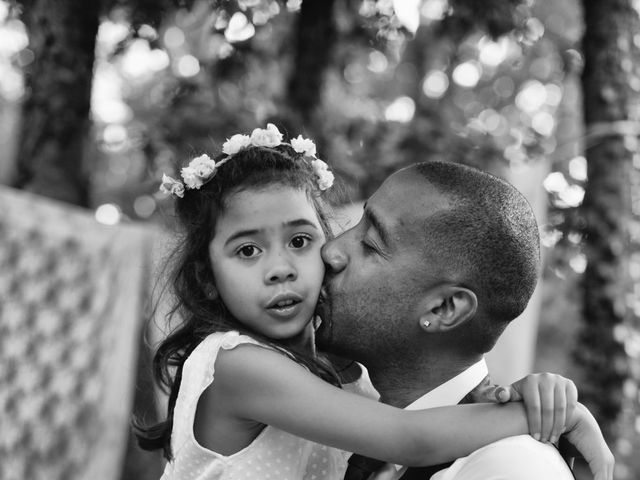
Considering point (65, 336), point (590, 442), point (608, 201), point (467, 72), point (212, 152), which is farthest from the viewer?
point (467, 72)

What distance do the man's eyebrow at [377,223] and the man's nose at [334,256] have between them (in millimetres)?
123

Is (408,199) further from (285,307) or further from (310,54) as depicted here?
(310,54)

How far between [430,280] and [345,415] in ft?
1.52

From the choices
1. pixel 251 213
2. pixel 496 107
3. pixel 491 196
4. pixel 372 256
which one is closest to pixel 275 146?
pixel 251 213

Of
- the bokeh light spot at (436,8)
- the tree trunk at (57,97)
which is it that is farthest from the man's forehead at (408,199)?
the bokeh light spot at (436,8)

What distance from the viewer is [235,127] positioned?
475 centimetres

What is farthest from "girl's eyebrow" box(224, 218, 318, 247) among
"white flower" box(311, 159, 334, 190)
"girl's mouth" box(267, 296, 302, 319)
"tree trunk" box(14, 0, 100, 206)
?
"tree trunk" box(14, 0, 100, 206)

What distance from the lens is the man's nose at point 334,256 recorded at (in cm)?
252

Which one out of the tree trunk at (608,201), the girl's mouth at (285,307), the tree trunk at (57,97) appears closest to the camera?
the girl's mouth at (285,307)

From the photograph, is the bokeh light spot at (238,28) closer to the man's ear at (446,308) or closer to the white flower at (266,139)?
the white flower at (266,139)

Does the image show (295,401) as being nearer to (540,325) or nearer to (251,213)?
(251,213)

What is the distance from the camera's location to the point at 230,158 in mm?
2777

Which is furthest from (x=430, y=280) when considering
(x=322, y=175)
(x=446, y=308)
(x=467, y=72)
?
(x=467, y=72)

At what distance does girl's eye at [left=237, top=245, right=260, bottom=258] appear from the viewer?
2516 mm
